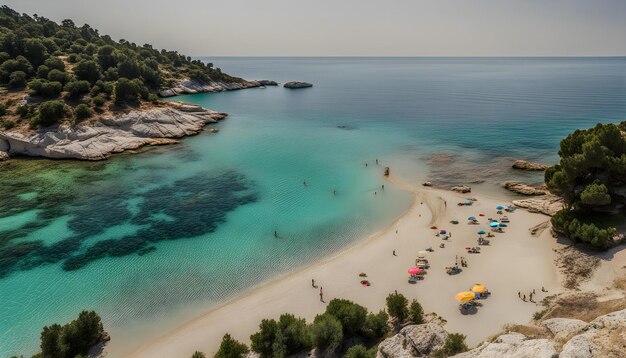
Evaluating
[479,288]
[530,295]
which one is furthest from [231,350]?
[530,295]

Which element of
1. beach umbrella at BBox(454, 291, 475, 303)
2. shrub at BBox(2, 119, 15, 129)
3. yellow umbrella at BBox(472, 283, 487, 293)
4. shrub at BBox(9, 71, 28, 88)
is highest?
shrub at BBox(9, 71, 28, 88)

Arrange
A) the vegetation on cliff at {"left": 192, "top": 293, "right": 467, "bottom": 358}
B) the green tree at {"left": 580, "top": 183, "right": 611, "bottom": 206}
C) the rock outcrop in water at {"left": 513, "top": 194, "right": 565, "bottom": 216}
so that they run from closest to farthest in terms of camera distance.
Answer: the vegetation on cliff at {"left": 192, "top": 293, "right": 467, "bottom": 358} → the green tree at {"left": 580, "top": 183, "right": 611, "bottom": 206} → the rock outcrop in water at {"left": 513, "top": 194, "right": 565, "bottom": 216}

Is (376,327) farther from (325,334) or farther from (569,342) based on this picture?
(569,342)

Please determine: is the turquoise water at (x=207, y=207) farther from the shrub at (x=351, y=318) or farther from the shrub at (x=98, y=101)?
the shrub at (x=98, y=101)

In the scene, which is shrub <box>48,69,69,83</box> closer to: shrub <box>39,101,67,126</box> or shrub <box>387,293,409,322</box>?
shrub <box>39,101,67,126</box>

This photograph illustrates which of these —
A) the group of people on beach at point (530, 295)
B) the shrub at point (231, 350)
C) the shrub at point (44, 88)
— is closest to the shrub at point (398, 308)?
the group of people on beach at point (530, 295)

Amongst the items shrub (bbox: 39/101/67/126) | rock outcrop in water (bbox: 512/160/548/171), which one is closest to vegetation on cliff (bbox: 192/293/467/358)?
rock outcrop in water (bbox: 512/160/548/171)
